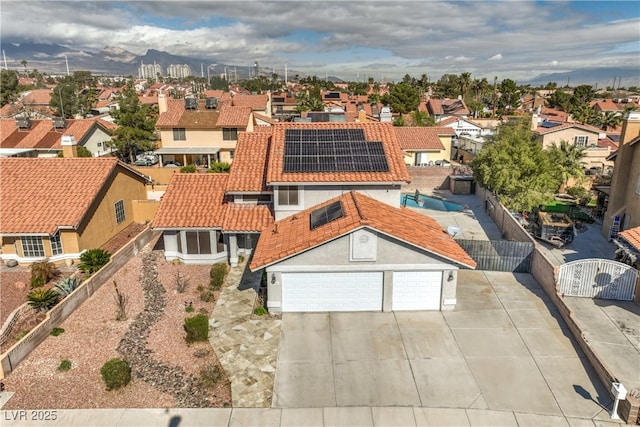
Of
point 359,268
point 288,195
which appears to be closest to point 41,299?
point 288,195

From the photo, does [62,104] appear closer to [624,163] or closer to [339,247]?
[339,247]

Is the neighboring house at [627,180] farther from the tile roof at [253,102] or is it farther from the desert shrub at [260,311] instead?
the tile roof at [253,102]

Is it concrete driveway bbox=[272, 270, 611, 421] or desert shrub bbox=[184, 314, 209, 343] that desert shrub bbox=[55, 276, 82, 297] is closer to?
desert shrub bbox=[184, 314, 209, 343]

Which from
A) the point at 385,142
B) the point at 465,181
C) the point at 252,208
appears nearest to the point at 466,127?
the point at 465,181

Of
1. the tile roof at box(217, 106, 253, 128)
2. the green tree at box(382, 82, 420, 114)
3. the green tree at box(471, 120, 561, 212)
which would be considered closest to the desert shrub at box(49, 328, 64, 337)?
the green tree at box(471, 120, 561, 212)

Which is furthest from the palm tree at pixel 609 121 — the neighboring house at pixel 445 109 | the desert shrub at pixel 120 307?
the desert shrub at pixel 120 307

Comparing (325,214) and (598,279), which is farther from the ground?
(325,214)

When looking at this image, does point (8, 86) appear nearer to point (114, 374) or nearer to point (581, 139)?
point (114, 374)
